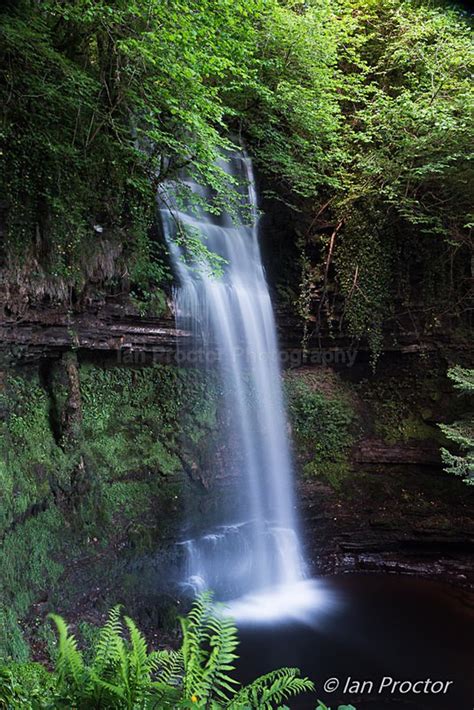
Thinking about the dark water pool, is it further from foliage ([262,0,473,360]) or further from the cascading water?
foliage ([262,0,473,360])

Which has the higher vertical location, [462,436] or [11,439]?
[11,439]

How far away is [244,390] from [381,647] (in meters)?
4.49

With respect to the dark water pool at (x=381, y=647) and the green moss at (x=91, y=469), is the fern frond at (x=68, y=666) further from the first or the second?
the dark water pool at (x=381, y=647)

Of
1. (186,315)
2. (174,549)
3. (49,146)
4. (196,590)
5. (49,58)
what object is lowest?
(196,590)

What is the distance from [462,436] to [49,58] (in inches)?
299

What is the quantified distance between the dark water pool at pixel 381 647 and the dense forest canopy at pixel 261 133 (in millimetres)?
4665

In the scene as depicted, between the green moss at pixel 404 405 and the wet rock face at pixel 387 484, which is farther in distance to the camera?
the green moss at pixel 404 405

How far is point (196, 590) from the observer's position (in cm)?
684

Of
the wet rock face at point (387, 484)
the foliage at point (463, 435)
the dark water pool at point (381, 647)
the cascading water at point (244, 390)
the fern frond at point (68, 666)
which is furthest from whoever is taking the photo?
the wet rock face at point (387, 484)

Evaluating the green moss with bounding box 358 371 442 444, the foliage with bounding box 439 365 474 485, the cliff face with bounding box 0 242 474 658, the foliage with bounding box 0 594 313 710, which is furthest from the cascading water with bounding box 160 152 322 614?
the foliage with bounding box 0 594 313 710

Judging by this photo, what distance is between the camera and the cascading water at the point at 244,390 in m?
7.49

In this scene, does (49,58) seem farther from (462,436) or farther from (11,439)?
(462,436)

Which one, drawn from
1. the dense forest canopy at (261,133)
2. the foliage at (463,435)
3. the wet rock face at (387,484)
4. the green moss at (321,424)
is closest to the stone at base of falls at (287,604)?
the wet rock face at (387,484)

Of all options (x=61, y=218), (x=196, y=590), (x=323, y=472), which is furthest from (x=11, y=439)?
(x=323, y=472)
